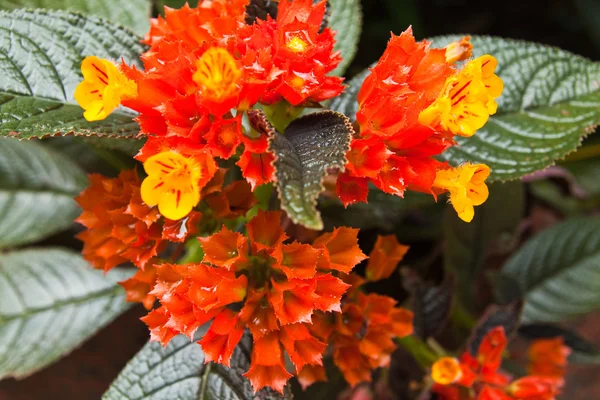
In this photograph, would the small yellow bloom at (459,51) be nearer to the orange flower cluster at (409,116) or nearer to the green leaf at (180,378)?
the orange flower cluster at (409,116)

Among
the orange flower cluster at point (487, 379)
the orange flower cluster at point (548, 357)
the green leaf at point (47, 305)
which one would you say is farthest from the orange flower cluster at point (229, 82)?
the orange flower cluster at point (548, 357)

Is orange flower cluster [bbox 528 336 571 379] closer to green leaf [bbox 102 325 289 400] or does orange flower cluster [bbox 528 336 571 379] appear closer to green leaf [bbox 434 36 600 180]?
green leaf [bbox 434 36 600 180]

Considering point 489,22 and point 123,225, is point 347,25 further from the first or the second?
point 489,22

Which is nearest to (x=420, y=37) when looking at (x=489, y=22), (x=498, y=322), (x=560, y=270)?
(x=489, y=22)

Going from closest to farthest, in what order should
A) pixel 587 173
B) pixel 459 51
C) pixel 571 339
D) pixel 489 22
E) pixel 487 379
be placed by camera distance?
pixel 459 51 < pixel 487 379 < pixel 571 339 < pixel 587 173 < pixel 489 22

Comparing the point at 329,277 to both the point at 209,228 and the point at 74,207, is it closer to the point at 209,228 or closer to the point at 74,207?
the point at 209,228

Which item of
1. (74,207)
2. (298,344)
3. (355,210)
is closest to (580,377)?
(355,210)
